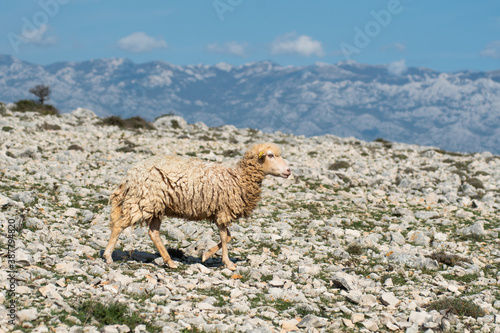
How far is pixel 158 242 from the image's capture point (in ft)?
27.7

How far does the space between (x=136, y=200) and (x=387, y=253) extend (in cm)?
572

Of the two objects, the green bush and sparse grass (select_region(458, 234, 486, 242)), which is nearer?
sparse grass (select_region(458, 234, 486, 242))

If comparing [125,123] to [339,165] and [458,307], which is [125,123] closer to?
[339,165]

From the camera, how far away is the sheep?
26.8 feet

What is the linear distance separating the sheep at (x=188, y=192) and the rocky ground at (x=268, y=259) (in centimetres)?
75

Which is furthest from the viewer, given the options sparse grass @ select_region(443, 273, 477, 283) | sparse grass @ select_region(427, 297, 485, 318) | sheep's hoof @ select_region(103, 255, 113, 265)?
sparse grass @ select_region(443, 273, 477, 283)

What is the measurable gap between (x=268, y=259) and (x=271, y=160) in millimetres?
2129

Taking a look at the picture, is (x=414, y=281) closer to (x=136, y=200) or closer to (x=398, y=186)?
(x=136, y=200)

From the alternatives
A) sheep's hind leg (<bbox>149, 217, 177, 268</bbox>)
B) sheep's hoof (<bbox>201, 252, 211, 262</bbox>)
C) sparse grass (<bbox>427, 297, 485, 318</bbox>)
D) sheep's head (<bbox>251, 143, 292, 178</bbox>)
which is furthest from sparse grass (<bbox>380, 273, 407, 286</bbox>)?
sheep's hind leg (<bbox>149, 217, 177, 268</bbox>)

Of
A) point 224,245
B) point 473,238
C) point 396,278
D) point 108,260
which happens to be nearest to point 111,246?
point 108,260

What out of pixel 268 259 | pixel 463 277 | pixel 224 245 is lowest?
pixel 268 259

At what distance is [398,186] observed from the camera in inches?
730

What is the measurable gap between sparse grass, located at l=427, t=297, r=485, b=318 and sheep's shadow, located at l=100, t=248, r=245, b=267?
409 cm

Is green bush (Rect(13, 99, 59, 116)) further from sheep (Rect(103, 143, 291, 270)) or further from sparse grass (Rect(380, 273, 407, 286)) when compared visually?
sparse grass (Rect(380, 273, 407, 286))
